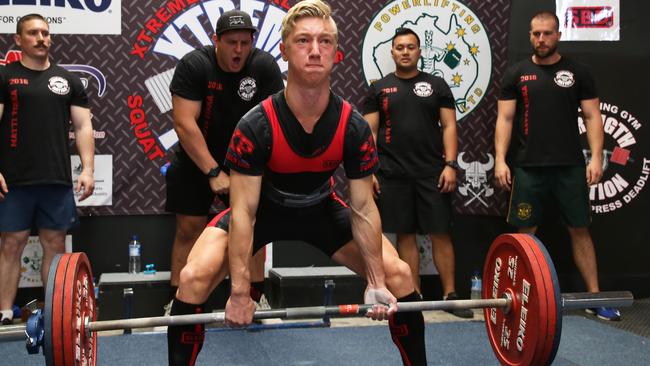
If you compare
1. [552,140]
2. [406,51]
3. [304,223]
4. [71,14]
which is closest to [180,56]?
[71,14]

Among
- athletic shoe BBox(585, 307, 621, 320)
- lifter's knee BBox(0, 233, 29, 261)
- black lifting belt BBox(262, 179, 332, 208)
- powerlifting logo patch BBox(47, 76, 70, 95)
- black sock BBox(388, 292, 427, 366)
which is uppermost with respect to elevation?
powerlifting logo patch BBox(47, 76, 70, 95)

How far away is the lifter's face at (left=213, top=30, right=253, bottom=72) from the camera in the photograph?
3260 mm

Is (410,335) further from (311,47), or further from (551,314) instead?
(311,47)

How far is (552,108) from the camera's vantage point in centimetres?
419

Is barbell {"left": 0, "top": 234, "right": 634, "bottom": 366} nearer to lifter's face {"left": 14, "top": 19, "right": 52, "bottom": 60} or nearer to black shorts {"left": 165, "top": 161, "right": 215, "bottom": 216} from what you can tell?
black shorts {"left": 165, "top": 161, "right": 215, "bottom": 216}

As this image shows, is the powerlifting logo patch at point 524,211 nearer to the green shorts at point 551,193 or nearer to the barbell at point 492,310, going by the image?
the green shorts at point 551,193

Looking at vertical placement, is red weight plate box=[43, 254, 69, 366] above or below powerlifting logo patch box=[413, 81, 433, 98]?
below

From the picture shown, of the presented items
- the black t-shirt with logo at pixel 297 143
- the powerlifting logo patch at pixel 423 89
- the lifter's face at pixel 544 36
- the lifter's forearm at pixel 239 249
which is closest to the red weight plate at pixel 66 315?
the lifter's forearm at pixel 239 249

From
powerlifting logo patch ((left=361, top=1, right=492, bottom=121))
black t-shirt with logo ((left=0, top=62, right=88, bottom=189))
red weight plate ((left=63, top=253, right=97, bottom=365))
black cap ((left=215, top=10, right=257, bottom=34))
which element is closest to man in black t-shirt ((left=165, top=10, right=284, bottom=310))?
black cap ((left=215, top=10, right=257, bottom=34))

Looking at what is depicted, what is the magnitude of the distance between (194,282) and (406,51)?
2311mm

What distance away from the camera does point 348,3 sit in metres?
4.44

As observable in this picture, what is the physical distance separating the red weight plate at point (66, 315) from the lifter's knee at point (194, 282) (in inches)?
13.1

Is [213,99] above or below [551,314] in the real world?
above

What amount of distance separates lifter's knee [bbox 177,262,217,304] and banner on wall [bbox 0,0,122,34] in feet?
7.31
